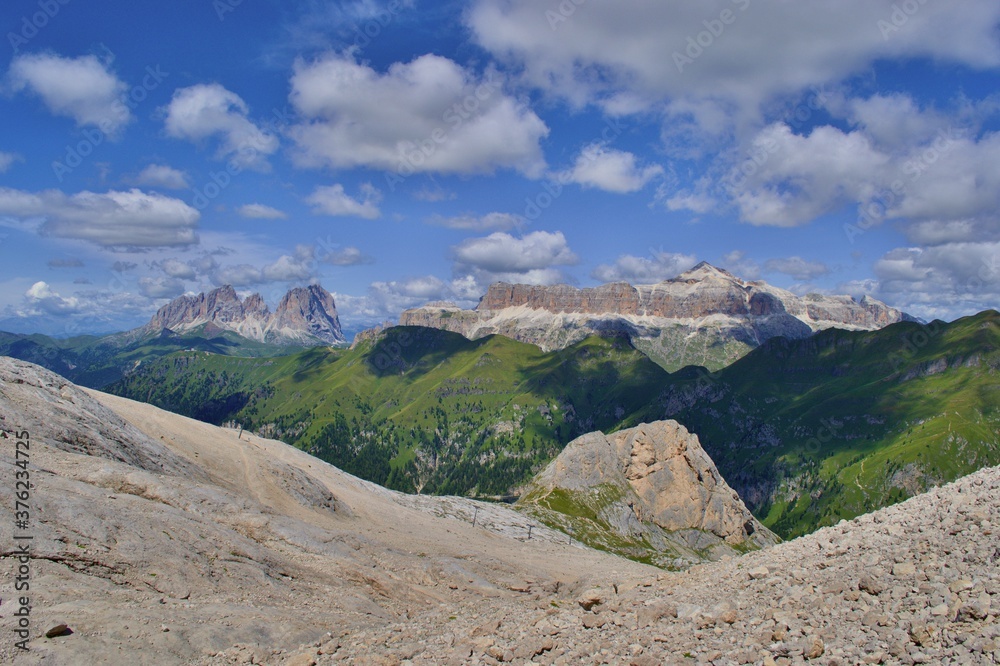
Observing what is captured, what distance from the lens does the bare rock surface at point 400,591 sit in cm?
1834

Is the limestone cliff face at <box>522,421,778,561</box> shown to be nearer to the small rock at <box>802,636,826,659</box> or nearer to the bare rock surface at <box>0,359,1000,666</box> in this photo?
the bare rock surface at <box>0,359,1000,666</box>

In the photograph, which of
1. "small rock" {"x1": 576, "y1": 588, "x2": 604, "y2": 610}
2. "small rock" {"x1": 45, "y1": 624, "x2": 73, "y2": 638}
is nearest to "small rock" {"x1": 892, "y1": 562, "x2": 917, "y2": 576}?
"small rock" {"x1": 576, "y1": 588, "x2": 604, "y2": 610}

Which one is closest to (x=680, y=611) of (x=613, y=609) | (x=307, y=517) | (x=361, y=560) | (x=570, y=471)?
(x=613, y=609)

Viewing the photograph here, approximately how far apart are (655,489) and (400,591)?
13029cm

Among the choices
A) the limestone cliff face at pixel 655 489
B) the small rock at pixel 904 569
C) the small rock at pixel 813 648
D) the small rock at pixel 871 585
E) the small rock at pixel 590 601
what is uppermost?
the small rock at pixel 904 569

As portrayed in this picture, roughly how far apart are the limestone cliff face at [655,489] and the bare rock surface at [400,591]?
336 feet

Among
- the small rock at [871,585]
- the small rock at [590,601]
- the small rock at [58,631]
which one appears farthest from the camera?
the small rock at [590,601]

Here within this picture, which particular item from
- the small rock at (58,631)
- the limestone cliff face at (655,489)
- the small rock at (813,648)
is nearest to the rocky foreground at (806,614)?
the small rock at (813,648)

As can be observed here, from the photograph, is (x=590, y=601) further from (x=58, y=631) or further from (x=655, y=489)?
(x=655, y=489)

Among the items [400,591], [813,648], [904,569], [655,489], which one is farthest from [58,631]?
[655,489]

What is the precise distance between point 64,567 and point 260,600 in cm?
950

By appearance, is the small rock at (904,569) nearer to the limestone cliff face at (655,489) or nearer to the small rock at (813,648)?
the small rock at (813,648)

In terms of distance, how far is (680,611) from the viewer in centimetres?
2205

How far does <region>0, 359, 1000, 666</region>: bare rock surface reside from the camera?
18344mm
